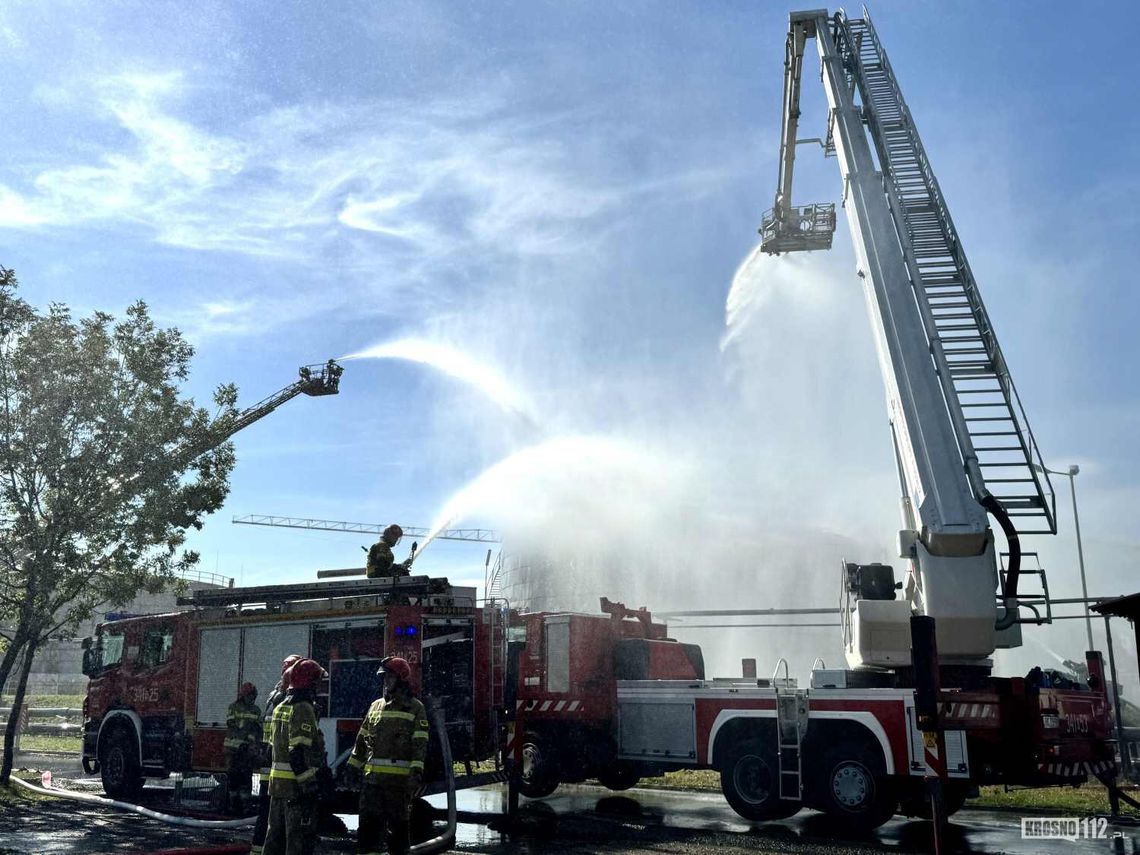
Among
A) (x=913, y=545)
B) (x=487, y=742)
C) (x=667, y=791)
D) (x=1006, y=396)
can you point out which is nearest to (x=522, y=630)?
(x=487, y=742)

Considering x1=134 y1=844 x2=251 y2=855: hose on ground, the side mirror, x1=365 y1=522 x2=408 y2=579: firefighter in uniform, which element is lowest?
x1=134 y1=844 x2=251 y2=855: hose on ground

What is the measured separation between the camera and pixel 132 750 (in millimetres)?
13766

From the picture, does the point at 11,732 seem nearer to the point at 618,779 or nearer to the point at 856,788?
the point at 618,779

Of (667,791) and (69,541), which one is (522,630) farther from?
(69,541)

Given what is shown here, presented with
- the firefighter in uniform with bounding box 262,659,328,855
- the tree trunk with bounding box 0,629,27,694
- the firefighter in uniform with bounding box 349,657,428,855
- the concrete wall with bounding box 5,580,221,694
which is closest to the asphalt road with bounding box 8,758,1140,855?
the tree trunk with bounding box 0,629,27,694

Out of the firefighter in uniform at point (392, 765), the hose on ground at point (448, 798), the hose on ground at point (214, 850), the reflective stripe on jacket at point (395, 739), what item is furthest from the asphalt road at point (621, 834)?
the reflective stripe on jacket at point (395, 739)

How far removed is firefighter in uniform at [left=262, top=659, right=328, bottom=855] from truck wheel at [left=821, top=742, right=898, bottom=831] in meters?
6.42

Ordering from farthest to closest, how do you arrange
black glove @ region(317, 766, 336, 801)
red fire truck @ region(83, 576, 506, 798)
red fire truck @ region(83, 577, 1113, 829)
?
red fire truck @ region(83, 576, 506, 798) → black glove @ region(317, 766, 336, 801) → red fire truck @ region(83, 577, 1113, 829)

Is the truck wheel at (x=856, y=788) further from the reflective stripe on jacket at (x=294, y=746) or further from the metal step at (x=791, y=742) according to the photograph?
the reflective stripe on jacket at (x=294, y=746)

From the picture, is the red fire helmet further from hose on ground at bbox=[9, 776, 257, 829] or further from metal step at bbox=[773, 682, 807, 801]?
metal step at bbox=[773, 682, 807, 801]

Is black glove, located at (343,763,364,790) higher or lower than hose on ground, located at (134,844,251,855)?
higher

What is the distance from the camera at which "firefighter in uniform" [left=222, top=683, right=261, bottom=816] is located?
11211 millimetres

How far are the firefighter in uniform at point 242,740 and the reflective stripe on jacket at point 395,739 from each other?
455 centimetres

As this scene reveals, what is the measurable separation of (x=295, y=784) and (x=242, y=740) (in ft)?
15.9
